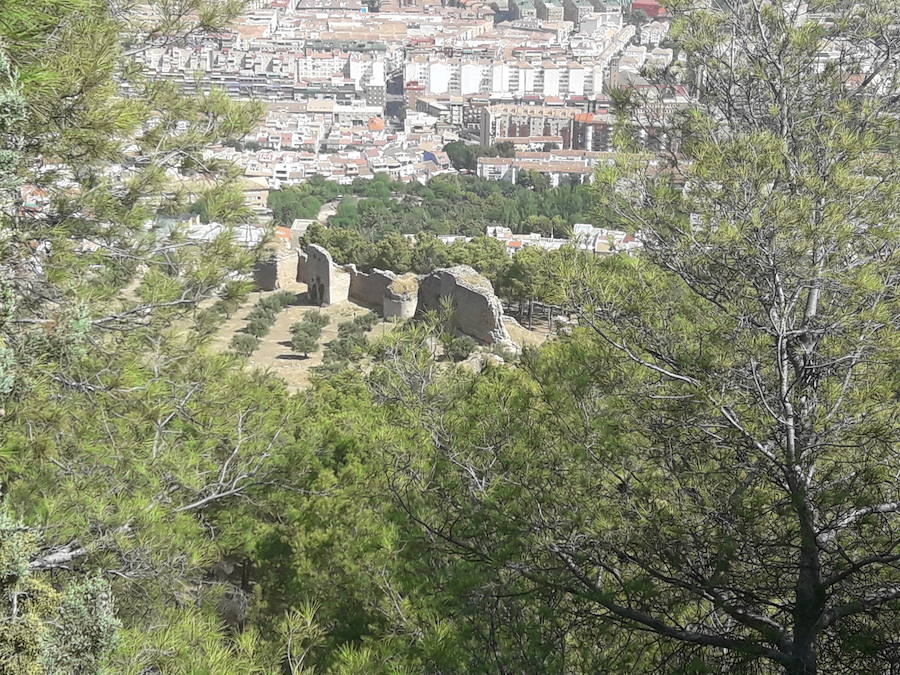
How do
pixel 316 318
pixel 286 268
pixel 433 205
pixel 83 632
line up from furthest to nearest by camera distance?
pixel 433 205 → pixel 286 268 → pixel 316 318 → pixel 83 632

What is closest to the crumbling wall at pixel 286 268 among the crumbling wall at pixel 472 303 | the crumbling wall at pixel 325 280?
the crumbling wall at pixel 325 280

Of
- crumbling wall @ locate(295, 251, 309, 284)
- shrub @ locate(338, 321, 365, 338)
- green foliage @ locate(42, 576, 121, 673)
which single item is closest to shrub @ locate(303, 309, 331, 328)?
shrub @ locate(338, 321, 365, 338)

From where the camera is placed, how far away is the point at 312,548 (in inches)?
199

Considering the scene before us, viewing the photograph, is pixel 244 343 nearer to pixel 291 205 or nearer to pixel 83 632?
pixel 83 632

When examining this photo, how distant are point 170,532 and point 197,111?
1.85 metres

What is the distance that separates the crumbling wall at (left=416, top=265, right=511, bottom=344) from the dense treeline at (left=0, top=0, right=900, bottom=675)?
12130mm

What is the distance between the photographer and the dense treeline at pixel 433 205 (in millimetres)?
29656

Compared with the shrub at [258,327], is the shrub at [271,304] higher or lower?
lower

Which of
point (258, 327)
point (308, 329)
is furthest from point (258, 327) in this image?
point (308, 329)

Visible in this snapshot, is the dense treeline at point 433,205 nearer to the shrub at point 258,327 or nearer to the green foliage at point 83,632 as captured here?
the shrub at point 258,327

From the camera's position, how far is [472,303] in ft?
56.0

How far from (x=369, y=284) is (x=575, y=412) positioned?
1730 centimetres

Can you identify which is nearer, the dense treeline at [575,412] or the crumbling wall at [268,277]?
the dense treeline at [575,412]

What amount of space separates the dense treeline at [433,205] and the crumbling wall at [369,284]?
19.0 feet
